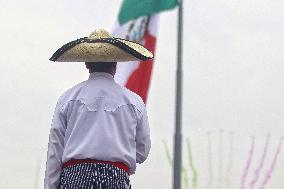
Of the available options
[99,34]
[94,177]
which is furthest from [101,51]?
[94,177]

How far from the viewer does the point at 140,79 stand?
24.7m

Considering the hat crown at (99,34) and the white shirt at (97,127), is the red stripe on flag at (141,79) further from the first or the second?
the white shirt at (97,127)

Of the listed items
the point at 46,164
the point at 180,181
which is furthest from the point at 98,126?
the point at 180,181

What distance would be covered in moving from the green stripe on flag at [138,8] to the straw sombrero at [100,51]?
16.2 m

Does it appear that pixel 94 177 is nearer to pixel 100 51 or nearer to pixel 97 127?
pixel 97 127

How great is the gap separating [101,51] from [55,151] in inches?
30.8

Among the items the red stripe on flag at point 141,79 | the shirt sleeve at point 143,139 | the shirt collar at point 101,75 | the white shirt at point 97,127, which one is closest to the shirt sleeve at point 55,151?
the white shirt at point 97,127

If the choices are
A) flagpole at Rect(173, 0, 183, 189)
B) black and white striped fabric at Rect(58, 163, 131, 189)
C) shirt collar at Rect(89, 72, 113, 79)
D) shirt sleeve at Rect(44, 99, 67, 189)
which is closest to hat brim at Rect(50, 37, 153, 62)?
shirt collar at Rect(89, 72, 113, 79)

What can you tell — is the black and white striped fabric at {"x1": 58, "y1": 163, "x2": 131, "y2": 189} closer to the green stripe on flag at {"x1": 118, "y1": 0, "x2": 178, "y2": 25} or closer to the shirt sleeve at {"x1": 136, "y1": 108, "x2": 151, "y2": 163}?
the shirt sleeve at {"x1": 136, "y1": 108, "x2": 151, "y2": 163}

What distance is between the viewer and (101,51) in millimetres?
5359

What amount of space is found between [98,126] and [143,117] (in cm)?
37

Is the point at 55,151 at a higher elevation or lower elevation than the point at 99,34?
lower

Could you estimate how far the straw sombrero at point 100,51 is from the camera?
17.6ft

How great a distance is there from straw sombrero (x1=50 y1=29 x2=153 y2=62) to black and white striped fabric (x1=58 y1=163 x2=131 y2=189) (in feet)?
2.52
